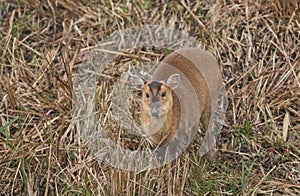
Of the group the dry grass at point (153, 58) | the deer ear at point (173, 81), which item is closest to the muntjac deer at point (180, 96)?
the deer ear at point (173, 81)

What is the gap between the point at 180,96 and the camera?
5.05 metres

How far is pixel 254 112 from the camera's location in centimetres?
548

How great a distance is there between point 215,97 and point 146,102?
2.70 feet

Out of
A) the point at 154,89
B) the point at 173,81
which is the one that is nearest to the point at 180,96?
the point at 173,81

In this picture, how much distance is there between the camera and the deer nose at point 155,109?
15.3 feet

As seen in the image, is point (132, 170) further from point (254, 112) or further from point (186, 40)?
point (186, 40)

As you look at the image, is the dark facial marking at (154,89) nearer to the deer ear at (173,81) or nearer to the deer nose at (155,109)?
the deer nose at (155,109)

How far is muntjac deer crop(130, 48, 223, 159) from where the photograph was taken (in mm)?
4750

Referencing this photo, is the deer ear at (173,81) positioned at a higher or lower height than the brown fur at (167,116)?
higher

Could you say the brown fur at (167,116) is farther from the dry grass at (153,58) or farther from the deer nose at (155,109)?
the dry grass at (153,58)

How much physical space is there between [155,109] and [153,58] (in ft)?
4.76

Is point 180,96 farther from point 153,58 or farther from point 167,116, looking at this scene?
point 153,58

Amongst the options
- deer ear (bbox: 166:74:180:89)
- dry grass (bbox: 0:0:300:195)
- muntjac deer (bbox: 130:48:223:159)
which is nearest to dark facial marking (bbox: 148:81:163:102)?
muntjac deer (bbox: 130:48:223:159)

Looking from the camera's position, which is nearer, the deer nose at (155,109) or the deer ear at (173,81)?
the deer nose at (155,109)
